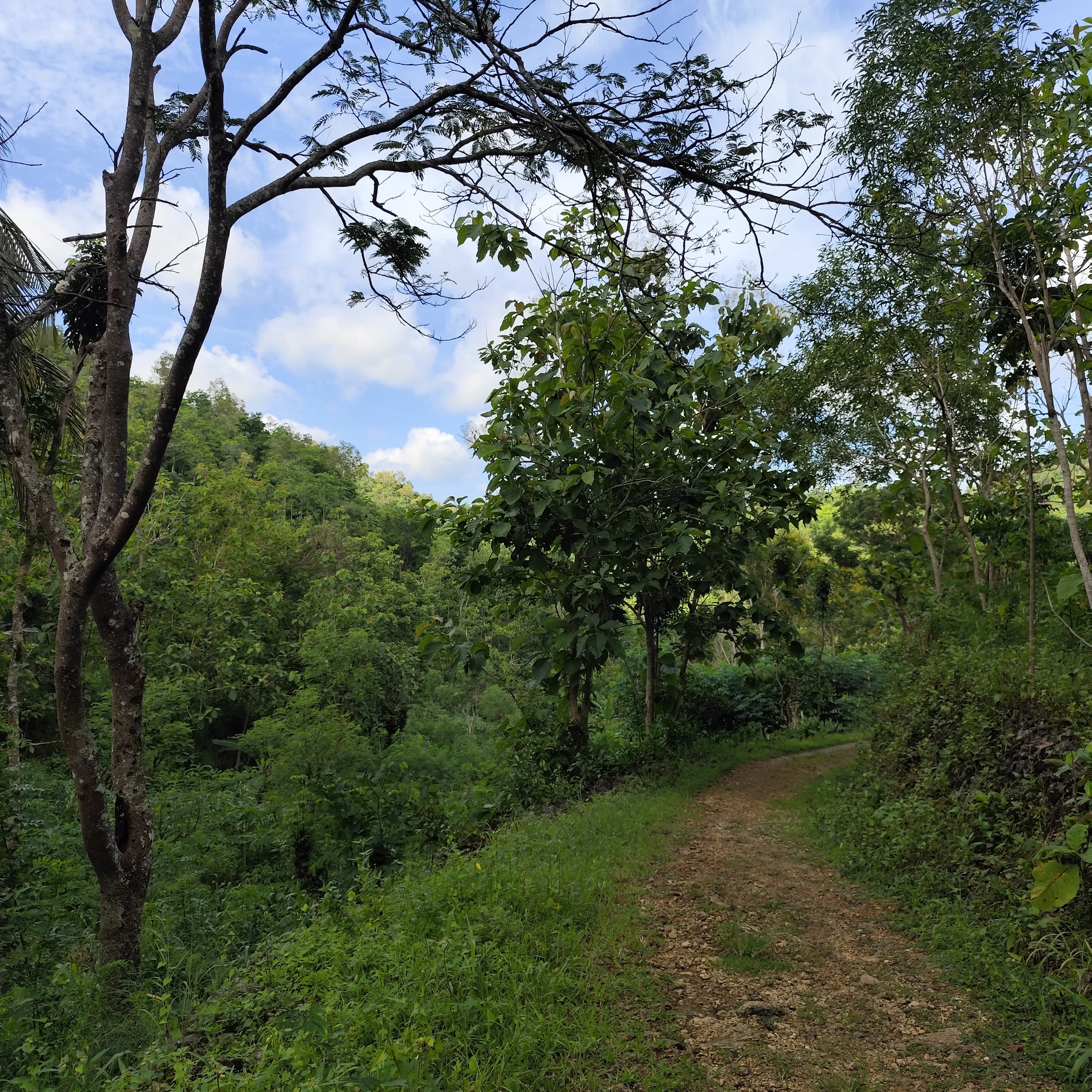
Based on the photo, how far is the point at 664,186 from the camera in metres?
3.55

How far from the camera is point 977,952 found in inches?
142

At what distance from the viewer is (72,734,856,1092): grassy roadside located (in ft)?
8.13

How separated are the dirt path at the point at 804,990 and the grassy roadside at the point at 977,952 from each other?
0.21 ft

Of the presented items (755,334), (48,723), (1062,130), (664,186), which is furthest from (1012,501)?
(48,723)

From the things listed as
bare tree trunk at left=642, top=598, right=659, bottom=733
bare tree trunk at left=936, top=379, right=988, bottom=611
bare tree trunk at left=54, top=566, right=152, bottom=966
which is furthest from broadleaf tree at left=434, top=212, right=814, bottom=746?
bare tree trunk at left=54, top=566, right=152, bottom=966

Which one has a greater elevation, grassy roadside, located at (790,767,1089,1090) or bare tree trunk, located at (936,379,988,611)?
bare tree trunk, located at (936,379,988,611)

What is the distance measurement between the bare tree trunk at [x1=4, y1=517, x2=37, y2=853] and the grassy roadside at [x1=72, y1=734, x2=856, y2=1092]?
272cm

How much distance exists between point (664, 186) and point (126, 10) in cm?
423

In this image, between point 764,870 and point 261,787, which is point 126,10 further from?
point 261,787

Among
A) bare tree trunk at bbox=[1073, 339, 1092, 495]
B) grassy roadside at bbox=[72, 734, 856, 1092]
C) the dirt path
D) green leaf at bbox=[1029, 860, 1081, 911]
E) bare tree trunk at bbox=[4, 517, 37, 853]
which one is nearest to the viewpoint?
grassy roadside at bbox=[72, 734, 856, 1092]

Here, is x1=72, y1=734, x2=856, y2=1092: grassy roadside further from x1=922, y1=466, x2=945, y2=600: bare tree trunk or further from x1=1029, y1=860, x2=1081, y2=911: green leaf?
x1=922, y1=466, x2=945, y2=600: bare tree trunk

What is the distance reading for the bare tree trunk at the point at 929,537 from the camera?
9.27 metres

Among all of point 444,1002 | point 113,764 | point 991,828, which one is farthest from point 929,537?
point 113,764

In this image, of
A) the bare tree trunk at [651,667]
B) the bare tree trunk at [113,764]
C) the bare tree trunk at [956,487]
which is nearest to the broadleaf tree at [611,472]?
the bare tree trunk at [651,667]
